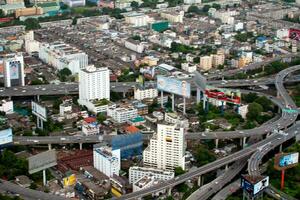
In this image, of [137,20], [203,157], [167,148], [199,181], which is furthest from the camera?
[137,20]

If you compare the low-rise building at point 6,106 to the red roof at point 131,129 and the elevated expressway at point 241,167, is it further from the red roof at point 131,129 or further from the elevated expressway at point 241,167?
the elevated expressway at point 241,167

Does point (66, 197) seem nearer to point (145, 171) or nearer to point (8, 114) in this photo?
point (145, 171)

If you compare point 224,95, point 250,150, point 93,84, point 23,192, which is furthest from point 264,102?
point 23,192

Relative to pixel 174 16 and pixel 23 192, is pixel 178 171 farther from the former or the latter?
pixel 174 16

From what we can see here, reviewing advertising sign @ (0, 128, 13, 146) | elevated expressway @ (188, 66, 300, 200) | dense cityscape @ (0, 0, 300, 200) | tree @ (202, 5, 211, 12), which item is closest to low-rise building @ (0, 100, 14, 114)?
dense cityscape @ (0, 0, 300, 200)

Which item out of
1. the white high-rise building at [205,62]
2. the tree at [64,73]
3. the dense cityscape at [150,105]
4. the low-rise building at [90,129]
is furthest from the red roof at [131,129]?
the white high-rise building at [205,62]

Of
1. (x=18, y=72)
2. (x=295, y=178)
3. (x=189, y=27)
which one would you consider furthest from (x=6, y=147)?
(x=189, y=27)
